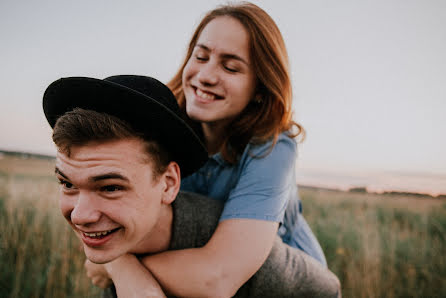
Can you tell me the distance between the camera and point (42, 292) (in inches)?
119

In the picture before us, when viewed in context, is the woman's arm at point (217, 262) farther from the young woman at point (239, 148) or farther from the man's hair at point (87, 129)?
the man's hair at point (87, 129)

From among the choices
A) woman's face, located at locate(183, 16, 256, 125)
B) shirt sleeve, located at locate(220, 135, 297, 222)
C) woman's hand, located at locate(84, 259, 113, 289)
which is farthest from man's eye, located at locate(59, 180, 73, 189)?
woman's face, located at locate(183, 16, 256, 125)

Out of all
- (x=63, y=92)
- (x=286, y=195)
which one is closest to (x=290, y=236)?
(x=286, y=195)

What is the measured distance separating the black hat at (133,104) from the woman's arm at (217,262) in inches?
21.9

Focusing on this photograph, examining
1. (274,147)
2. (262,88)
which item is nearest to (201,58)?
(262,88)

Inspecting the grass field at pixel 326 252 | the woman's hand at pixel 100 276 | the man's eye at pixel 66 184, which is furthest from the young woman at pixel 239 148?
the grass field at pixel 326 252

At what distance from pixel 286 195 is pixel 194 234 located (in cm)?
74

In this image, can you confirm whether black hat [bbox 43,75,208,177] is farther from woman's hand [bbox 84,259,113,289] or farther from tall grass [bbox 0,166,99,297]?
tall grass [bbox 0,166,99,297]

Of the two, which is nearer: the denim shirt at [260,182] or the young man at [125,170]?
the young man at [125,170]

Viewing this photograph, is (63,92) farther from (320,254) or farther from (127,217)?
(320,254)

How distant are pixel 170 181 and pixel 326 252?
3.64 metres

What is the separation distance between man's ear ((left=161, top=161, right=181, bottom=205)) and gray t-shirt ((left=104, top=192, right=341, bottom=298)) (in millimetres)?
178

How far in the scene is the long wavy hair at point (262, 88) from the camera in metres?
2.61

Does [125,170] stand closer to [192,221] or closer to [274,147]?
[192,221]
